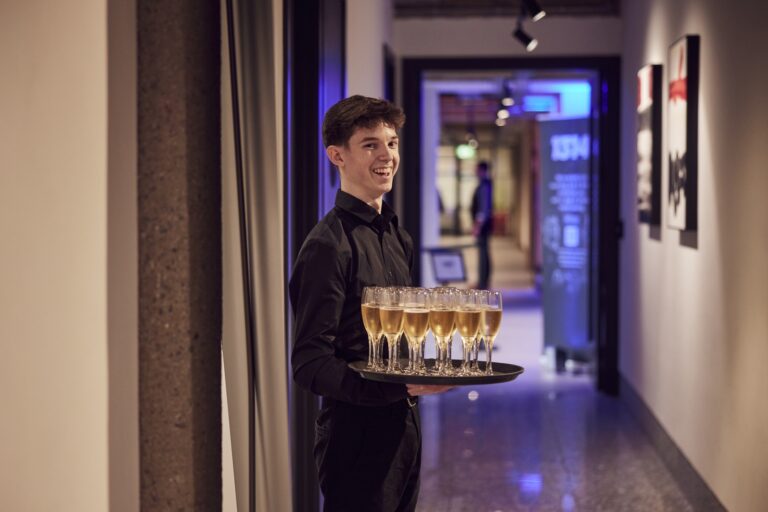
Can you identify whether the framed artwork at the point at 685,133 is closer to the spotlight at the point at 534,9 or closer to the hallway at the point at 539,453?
the spotlight at the point at 534,9

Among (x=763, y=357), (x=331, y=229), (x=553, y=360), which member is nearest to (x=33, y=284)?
(x=331, y=229)

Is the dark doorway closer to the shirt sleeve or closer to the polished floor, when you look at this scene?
the polished floor

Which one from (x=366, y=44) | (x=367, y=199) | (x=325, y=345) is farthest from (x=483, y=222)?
(x=325, y=345)

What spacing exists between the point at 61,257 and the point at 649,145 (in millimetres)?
4607


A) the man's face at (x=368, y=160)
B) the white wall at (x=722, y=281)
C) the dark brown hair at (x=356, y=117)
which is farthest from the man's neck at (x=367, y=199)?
the white wall at (x=722, y=281)

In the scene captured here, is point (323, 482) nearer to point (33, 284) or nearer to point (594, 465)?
point (33, 284)

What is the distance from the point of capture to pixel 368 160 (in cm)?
226

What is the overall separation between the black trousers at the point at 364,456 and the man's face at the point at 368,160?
47 centimetres

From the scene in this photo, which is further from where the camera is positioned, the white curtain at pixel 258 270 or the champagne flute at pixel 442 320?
the white curtain at pixel 258 270

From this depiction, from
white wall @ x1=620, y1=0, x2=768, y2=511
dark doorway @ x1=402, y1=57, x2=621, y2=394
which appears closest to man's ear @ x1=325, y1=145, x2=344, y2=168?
white wall @ x1=620, y1=0, x2=768, y2=511

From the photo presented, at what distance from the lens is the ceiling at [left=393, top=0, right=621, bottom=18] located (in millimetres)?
7891

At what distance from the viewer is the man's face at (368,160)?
2.25 m

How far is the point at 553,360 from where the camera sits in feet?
31.3

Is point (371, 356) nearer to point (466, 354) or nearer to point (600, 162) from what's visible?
point (466, 354)
